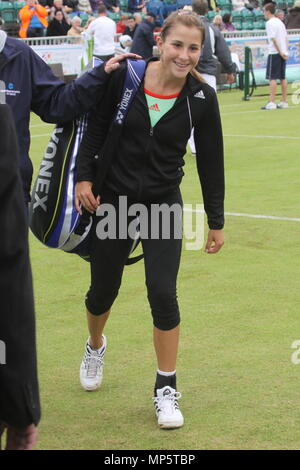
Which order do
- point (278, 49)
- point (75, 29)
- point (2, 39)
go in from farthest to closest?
point (75, 29) → point (278, 49) → point (2, 39)

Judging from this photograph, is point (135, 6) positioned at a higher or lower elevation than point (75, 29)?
higher

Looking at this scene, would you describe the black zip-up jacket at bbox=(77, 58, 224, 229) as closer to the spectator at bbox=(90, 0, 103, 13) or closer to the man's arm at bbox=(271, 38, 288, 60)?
the man's arm at bbox=(271, 38, 288, 60)

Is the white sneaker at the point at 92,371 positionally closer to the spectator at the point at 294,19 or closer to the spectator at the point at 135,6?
the spectator at the point at 294,19

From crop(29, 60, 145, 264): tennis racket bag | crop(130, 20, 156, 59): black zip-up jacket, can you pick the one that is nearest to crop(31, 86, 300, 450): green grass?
crop(29, 60, 145, 264): tennis racket bag

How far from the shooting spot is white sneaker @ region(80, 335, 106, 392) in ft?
17.5

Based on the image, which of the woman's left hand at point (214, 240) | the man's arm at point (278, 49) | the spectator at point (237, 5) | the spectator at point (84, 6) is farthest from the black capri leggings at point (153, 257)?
the spectator at point (237, 5)

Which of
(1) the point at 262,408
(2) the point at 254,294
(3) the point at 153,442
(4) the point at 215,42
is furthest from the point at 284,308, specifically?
(4) the point at 215,42

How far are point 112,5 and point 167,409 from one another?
2848 centimetres

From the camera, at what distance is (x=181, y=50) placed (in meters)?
4.72

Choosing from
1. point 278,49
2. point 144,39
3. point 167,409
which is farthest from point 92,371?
point 278,49

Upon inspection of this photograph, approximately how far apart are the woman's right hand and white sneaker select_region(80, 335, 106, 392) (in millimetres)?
941

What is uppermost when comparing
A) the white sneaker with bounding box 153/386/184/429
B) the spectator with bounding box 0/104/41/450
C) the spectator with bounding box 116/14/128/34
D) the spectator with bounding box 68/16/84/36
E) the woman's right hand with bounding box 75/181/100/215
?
the spectator with bounding box 116/14/128/34

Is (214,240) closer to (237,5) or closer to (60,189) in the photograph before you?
(60,189)

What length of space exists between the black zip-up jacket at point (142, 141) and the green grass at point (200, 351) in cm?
117
